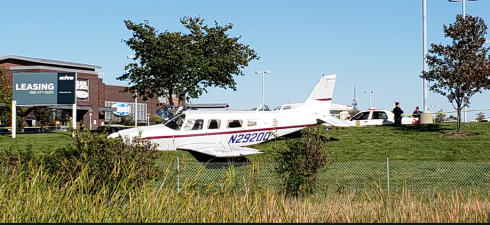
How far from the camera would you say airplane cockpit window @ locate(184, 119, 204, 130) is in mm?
22312

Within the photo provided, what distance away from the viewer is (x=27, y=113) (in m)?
74.7

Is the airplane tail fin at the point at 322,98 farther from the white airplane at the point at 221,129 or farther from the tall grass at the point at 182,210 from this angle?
the tall grass at the point at 182,210

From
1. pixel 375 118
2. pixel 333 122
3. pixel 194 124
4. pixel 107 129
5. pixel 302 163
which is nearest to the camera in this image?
pixel 302 163

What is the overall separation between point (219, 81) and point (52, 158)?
86.8ft

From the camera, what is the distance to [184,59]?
122ft

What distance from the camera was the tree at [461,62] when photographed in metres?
26.0

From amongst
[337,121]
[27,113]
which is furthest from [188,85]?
[27,113]

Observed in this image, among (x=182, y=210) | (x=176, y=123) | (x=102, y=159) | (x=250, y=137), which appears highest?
(x=176, y=123)

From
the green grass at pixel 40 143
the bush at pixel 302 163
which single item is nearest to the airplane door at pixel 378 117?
the green grass at pixel 40 143

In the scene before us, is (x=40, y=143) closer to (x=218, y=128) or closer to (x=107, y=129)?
(x=218, y=128)

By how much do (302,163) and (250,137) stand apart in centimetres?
1036

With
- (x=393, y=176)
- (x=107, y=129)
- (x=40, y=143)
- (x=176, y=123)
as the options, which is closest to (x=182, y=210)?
(x=107, y=129)

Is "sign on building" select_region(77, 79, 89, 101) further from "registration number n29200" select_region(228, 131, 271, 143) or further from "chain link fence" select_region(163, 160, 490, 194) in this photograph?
"chain link fence" select_region(163, 160, 490, 194)

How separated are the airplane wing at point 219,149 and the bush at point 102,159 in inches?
248
